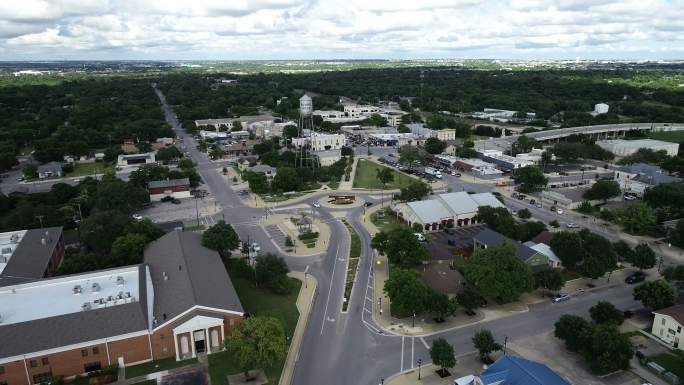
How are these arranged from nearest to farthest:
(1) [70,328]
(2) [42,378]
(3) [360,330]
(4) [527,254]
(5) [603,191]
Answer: (2) [42,378] < (1) [70,328] < (3) [360,330] < (4) [527,254] < (5) [603,191]

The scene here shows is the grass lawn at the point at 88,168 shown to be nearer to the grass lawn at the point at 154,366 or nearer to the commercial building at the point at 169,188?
the commercial building at the point at 169,188

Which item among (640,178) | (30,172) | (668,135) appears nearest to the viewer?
(640,178)

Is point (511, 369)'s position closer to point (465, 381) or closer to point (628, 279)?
point (465, 381)

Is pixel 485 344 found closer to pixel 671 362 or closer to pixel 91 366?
pixel 671 362

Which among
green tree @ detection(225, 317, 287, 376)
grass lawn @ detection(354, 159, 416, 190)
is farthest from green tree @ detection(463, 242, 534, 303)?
grass lawn @ detection(354, 159, 416, 190)

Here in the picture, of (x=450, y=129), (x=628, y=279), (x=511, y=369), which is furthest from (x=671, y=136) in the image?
(x=511, y=369)

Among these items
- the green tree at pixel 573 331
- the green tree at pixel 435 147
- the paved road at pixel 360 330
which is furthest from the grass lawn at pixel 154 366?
the green tree at pixel 435 147

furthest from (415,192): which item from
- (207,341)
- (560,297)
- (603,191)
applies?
(207,341)
